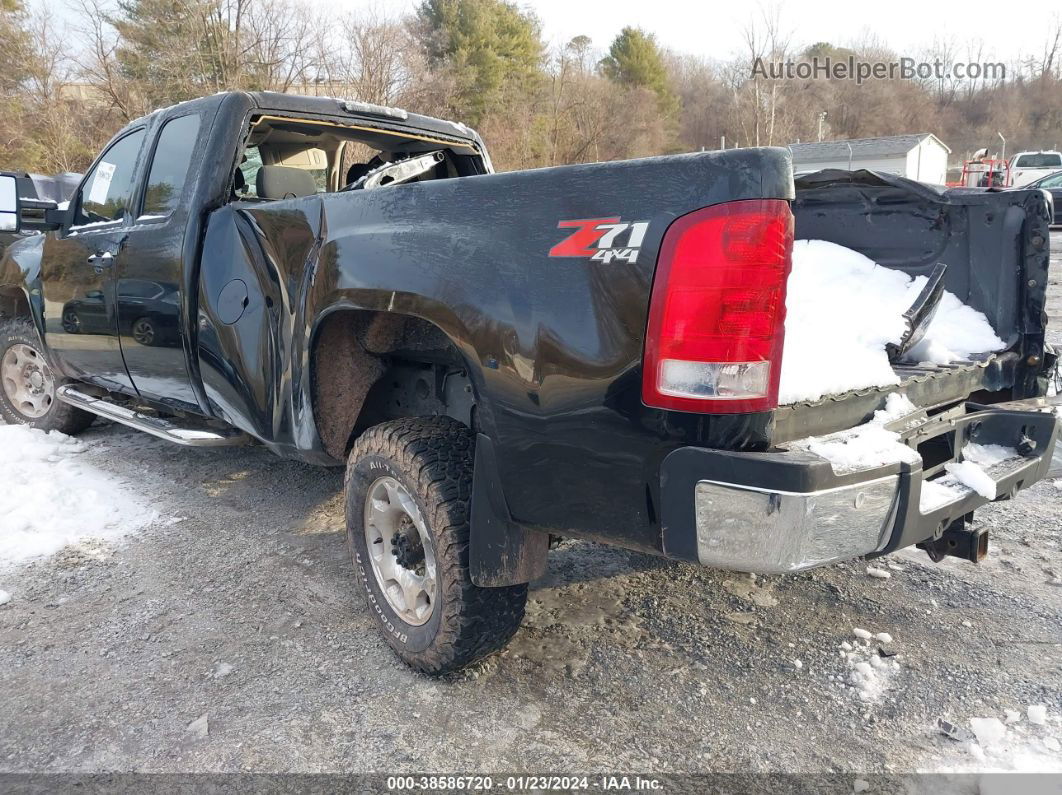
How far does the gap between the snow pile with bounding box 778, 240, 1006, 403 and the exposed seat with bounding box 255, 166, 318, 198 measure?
2.23 m

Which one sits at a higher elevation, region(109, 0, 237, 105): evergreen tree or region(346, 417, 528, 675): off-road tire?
region(109, 0, 237, 105): evergreen tree

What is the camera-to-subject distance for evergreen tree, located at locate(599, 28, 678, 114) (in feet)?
177

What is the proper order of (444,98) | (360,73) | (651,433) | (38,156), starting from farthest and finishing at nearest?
(444,98), (360,73), (38,156), (651,433)

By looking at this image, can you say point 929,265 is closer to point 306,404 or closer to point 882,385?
point 882,385

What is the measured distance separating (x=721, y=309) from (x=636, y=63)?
189 ft

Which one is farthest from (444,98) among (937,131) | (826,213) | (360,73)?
(937,131)

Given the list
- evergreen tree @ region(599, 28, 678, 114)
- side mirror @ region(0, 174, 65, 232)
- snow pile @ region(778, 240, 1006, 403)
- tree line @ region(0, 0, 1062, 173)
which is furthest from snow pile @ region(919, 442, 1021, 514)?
evergreen tree @ region(599, 28, 678, 114)

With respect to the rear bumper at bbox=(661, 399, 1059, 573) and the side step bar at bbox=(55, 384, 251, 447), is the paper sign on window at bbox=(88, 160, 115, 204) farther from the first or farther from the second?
the rear bumper at bbox=(661, 399, 1059, 573)

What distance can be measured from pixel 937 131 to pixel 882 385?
246 feet

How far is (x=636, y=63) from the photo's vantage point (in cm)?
5406

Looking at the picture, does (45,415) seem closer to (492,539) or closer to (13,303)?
(13,303)

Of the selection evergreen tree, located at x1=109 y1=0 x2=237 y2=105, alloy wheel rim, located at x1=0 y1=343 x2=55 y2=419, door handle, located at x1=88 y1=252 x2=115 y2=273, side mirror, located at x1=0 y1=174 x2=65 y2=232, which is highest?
evergreen tree, located at x1=109 y1=0 x2=237 y2=105

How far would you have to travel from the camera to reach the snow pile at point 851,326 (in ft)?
7.75

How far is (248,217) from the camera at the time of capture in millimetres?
3127
